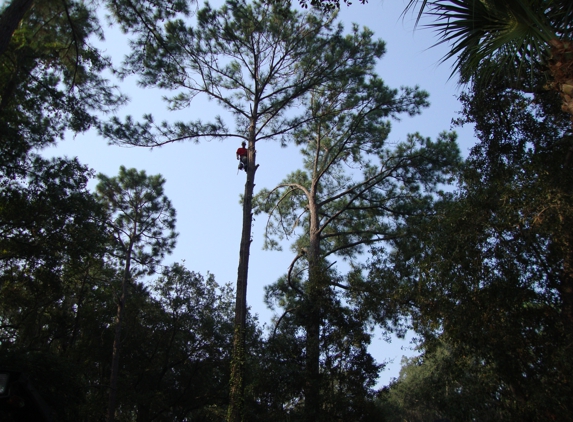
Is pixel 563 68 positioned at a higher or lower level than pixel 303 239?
lower

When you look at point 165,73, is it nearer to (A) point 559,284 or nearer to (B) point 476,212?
(B) point 476,212

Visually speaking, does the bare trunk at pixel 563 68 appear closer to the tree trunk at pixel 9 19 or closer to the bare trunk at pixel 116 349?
the tree trunk at pixel 9 19

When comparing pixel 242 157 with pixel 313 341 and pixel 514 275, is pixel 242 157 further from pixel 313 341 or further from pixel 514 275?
pixel 514 275

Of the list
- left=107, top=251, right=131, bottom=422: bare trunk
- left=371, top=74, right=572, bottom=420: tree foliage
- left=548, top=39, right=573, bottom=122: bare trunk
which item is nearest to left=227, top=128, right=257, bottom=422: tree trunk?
left=371, top=74, right=572, bottom=420: tree foliage

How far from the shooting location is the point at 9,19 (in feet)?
17.7

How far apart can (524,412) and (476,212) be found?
2631 mm

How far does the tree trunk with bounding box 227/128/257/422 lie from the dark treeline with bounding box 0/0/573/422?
0.12ft

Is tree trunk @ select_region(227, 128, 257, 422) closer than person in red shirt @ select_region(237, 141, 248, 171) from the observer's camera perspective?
Yes

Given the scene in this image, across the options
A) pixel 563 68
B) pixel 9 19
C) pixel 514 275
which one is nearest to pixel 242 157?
pixel 9 19

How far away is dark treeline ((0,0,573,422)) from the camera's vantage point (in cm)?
573

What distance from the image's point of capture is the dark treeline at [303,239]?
18.8 feet

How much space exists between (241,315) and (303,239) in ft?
21.2

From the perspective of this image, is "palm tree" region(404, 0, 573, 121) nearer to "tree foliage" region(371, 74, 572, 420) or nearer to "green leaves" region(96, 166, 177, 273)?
"tree foliage" region(371, 74, 572, 420)

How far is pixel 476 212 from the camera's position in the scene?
6008mm
